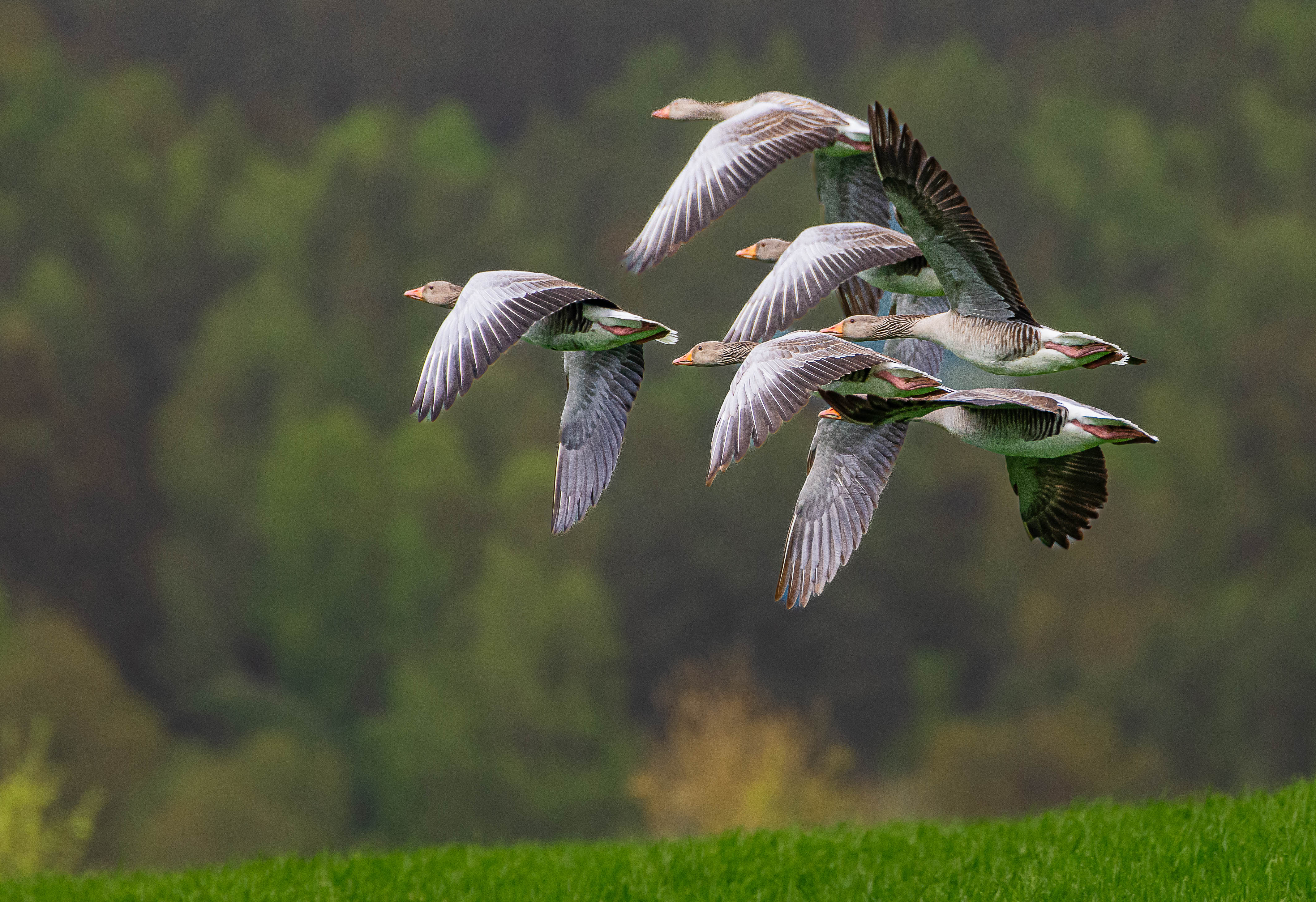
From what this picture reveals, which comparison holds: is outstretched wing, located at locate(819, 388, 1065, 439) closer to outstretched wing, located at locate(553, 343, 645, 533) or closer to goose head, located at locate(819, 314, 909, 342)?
goose head, located at locate(819, 314, 909, 342)

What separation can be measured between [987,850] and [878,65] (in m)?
73.0

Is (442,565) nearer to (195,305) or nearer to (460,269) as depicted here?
(460,269)

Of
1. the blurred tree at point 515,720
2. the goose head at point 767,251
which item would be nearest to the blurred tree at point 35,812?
the goose head at point 767,251

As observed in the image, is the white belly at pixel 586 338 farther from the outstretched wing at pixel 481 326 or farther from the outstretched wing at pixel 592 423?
the outstretched wing at pixel 592 423

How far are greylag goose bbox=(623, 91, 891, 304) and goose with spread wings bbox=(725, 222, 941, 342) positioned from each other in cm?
35

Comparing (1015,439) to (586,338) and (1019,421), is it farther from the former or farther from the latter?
(586,338)

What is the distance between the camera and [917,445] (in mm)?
60406

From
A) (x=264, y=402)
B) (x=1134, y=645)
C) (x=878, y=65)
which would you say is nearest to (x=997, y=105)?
(x=878, y=65)

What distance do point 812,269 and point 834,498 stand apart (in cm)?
86

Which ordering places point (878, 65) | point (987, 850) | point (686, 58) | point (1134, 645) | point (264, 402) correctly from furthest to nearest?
point (686, 58)
point (878, 65)
point (264, 402)
point (1134, 645)
point (987, 850)

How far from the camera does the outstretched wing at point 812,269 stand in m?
6.30

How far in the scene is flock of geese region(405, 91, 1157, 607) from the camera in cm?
556

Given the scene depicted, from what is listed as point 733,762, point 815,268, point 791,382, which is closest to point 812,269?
point 815,268

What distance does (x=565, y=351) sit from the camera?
6.48m
